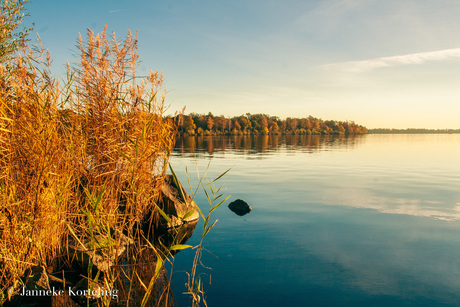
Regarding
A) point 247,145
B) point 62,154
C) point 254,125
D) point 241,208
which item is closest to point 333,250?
point 241,208

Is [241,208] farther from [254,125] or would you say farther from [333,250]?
[254,125]

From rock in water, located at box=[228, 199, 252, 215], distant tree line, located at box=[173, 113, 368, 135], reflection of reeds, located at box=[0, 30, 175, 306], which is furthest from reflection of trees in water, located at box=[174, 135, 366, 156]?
distant tree line, located at box=[173, 113, 368, 135]

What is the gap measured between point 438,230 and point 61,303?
1169 centimetres

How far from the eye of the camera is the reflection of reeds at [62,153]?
5.43m

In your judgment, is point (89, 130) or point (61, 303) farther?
point (89, 130)

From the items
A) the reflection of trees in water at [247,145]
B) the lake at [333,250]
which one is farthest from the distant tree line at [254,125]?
the lake at [333,250]

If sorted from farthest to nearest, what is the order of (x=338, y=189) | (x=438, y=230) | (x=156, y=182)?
(x=338, y=189) → (x=438, y=230) → (x=156, y=182)

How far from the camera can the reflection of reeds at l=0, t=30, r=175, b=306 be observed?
543 centimetres

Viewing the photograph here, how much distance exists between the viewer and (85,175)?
7078 millimetres

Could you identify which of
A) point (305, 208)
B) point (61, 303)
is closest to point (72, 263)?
point (61, 303)

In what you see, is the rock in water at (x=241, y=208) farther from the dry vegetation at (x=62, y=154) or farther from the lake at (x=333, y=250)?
the dry vegetation at (x=62, y=154)

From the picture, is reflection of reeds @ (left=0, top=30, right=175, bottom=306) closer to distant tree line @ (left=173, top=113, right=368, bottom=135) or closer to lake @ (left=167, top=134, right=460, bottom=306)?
lake @ (left=167, top=134, right=460, bottom=306)

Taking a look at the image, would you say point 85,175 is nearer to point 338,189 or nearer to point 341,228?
point 341,228

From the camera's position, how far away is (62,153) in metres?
6.01
